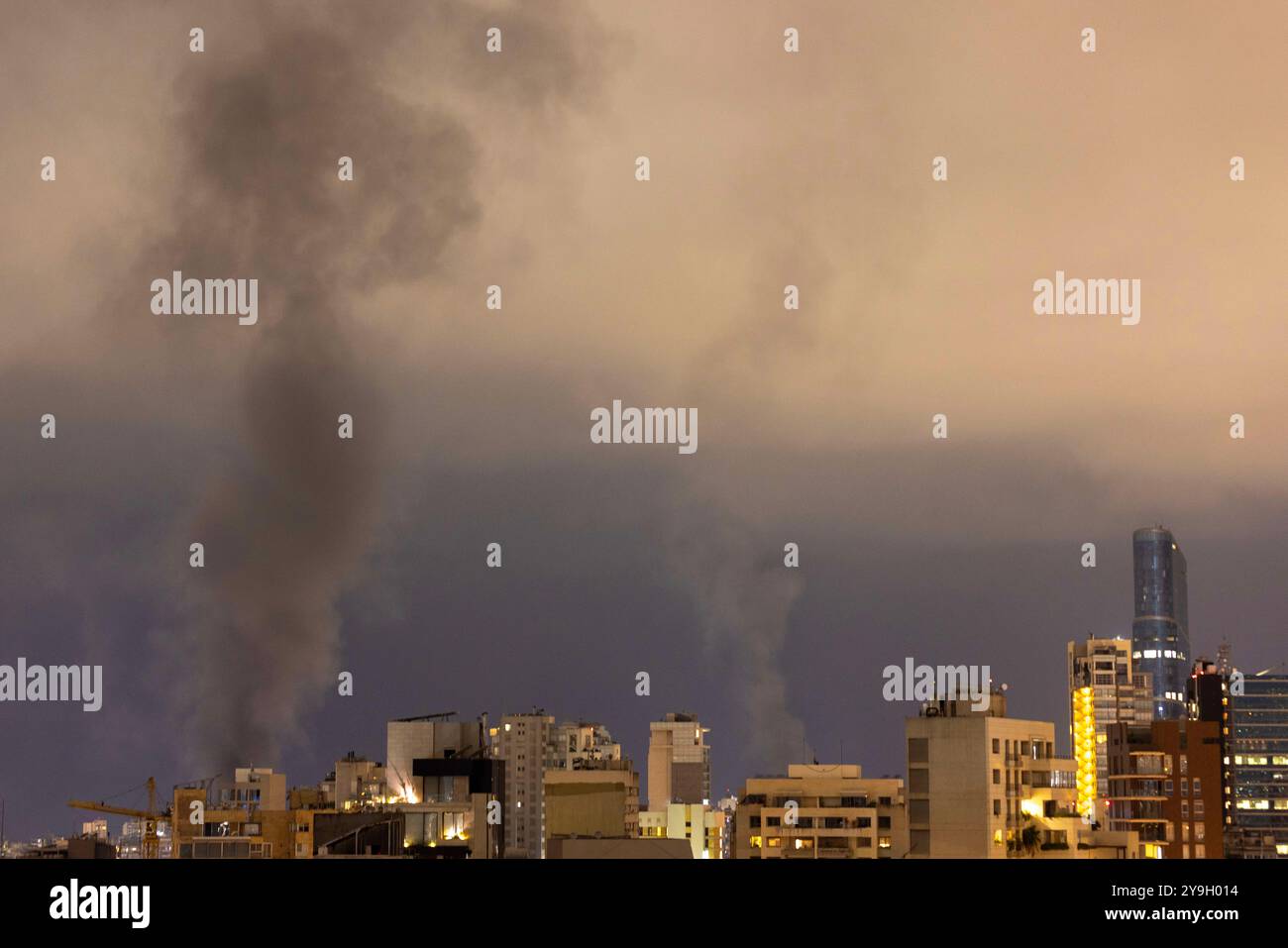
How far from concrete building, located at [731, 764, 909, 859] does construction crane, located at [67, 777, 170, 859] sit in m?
43.1

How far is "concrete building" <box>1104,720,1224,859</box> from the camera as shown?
123625mm

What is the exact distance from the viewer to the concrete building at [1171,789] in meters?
124

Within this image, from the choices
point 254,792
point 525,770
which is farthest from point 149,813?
point 525,770

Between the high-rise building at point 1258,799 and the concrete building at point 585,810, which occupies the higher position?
the concrete building at point 585,810

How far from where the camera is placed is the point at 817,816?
354 feet

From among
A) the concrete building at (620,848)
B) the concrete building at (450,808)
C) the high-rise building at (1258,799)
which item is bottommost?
the high-rise building at (1258,799)

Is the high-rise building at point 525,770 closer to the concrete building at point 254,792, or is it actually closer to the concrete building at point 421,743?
the concrete building at point 421,743

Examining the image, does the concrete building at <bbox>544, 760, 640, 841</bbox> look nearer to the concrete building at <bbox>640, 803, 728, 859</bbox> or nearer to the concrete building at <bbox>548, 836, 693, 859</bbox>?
the concrete building at <bbox>640, 803, 728, 859</bbox>

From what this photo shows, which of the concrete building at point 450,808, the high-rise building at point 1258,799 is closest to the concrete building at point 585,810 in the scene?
the concrete building at point 450,808

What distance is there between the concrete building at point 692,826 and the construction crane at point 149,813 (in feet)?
116

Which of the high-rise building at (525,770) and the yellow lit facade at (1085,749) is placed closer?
the yellow lit facade at (1085,749)
